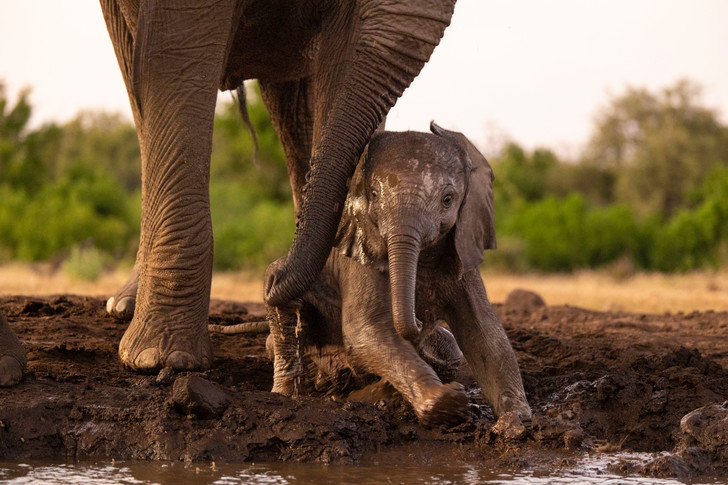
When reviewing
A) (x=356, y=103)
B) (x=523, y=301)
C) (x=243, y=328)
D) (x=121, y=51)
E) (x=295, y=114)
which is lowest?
(x=243, y=328)

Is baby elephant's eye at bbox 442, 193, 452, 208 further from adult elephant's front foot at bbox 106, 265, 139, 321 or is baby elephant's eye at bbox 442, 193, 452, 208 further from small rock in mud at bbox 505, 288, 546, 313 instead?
small rock in mud at bbox 505, 288, 546, 313

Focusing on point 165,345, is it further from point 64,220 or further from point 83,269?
point 64,220

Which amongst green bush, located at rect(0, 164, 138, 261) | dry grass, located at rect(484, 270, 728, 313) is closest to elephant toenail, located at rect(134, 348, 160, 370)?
dry grass, located at rect(484, 270, 728, 313)

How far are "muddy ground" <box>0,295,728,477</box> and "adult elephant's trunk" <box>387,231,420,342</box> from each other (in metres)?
0.47

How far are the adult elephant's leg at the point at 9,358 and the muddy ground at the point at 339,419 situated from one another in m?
0.06

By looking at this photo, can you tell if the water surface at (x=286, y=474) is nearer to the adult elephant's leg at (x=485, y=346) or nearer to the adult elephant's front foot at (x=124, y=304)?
the adult elephant's leg at (x=485, y=346)

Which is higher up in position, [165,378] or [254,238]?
[254,238]

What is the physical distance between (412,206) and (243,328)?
7.44 ft

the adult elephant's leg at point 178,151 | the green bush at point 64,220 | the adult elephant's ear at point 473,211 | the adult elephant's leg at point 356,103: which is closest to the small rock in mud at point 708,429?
the adult elephant's ear at point 473,211

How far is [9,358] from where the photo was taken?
15.6 feet

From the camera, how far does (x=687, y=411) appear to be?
476 cm

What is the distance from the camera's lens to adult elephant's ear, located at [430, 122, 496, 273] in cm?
469

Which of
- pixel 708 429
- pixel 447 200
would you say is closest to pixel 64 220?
pixel 447 200

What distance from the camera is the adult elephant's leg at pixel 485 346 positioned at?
15.3 ft
